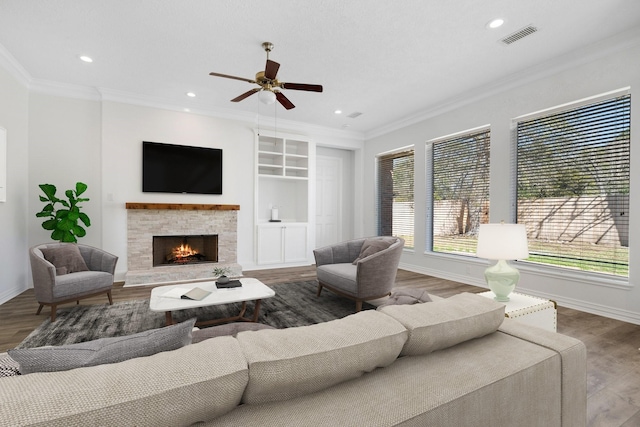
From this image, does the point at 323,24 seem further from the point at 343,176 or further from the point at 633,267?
the point at 343,176

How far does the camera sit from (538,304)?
7.12ft

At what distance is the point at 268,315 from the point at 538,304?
2385mm

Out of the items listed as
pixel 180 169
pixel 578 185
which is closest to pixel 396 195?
pixel 578 185

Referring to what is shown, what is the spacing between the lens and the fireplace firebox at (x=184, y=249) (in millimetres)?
5051

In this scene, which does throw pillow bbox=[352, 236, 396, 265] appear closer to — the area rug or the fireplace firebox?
the area rug

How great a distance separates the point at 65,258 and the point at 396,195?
5276mm

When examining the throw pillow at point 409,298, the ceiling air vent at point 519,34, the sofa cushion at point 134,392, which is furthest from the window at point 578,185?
the sofa cushion at point 134,392

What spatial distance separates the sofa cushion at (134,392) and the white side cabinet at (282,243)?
16.3ft

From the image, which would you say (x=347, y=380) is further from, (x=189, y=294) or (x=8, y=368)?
(x=189, y=294)

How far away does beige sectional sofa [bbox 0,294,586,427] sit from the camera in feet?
2.11

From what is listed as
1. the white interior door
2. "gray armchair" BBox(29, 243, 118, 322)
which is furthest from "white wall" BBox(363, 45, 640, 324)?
"gray armchair" BBox(29, 243, 118, 322)

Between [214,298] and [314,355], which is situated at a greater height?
[314,355]

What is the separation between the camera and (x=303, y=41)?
3.18 metres

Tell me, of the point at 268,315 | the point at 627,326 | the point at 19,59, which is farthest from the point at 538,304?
the point at 19,59
